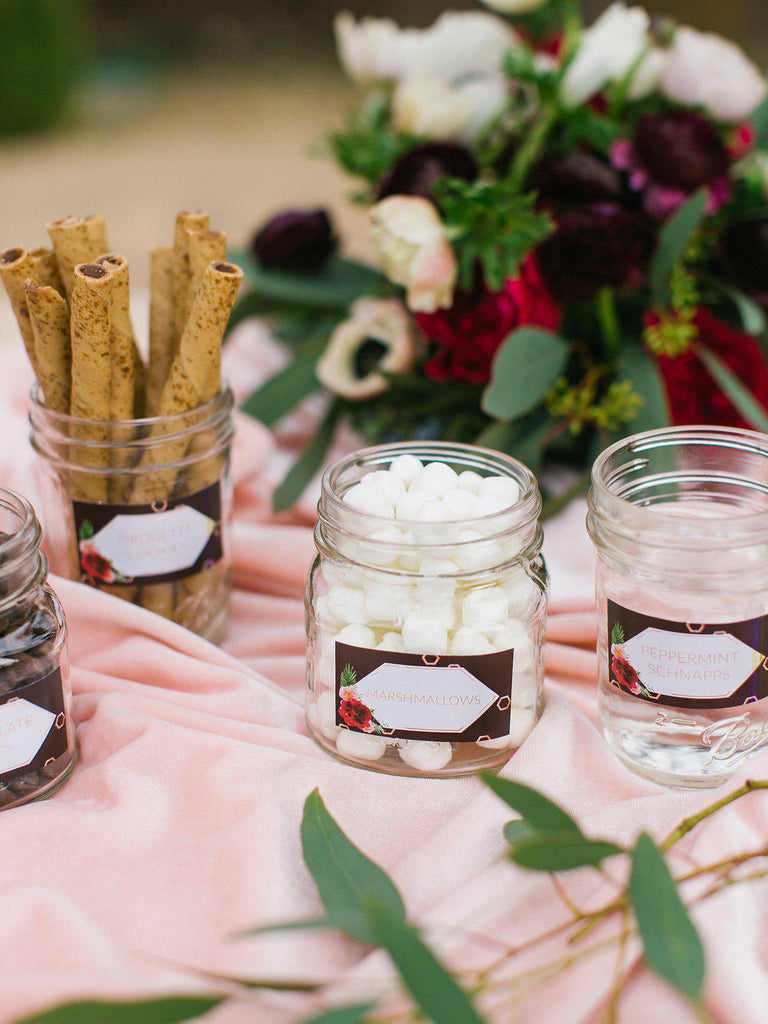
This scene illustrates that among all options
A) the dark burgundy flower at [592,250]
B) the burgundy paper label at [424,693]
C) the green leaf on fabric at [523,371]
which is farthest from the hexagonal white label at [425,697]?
the dark burgundy flower at [592,250]

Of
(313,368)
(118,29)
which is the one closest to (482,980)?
(313,368)

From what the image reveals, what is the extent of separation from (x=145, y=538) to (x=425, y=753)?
24 cm

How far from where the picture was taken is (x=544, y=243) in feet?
3.06

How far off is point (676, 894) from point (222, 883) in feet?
0.76

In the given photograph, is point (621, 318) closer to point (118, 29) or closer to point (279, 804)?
point (279, 804)

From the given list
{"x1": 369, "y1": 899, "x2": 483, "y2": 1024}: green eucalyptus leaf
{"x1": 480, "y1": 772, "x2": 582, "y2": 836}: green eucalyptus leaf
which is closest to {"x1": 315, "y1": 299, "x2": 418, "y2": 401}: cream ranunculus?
{"x1": 480, "y1": 772, "x2": 582, "y2": 836}: green eucalyptus leaf

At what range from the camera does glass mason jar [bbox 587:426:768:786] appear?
58cm

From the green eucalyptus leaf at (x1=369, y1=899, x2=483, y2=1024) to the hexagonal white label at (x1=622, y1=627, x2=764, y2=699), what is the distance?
0.24 metres

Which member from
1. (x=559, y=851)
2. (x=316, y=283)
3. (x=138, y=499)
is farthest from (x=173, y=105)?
(x=559, y=851)

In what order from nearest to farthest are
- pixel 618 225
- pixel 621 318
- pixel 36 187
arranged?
pixel 618 225 < pixel 621 318 < pixel 36 187

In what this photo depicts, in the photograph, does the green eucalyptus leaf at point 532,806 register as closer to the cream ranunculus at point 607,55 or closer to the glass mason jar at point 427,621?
the glass mason jar at point 427,621

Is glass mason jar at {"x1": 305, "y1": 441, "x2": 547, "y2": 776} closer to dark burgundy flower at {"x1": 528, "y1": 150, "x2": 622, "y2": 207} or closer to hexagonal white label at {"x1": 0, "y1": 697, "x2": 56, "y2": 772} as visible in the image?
hexagonal white label at {"x1": 0, "y1": 697, "x2": 56, "y2": 772}

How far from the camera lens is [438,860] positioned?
0.56 m

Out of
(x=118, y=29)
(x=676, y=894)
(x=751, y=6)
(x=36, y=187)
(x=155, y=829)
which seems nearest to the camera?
(x=676, y=894)
